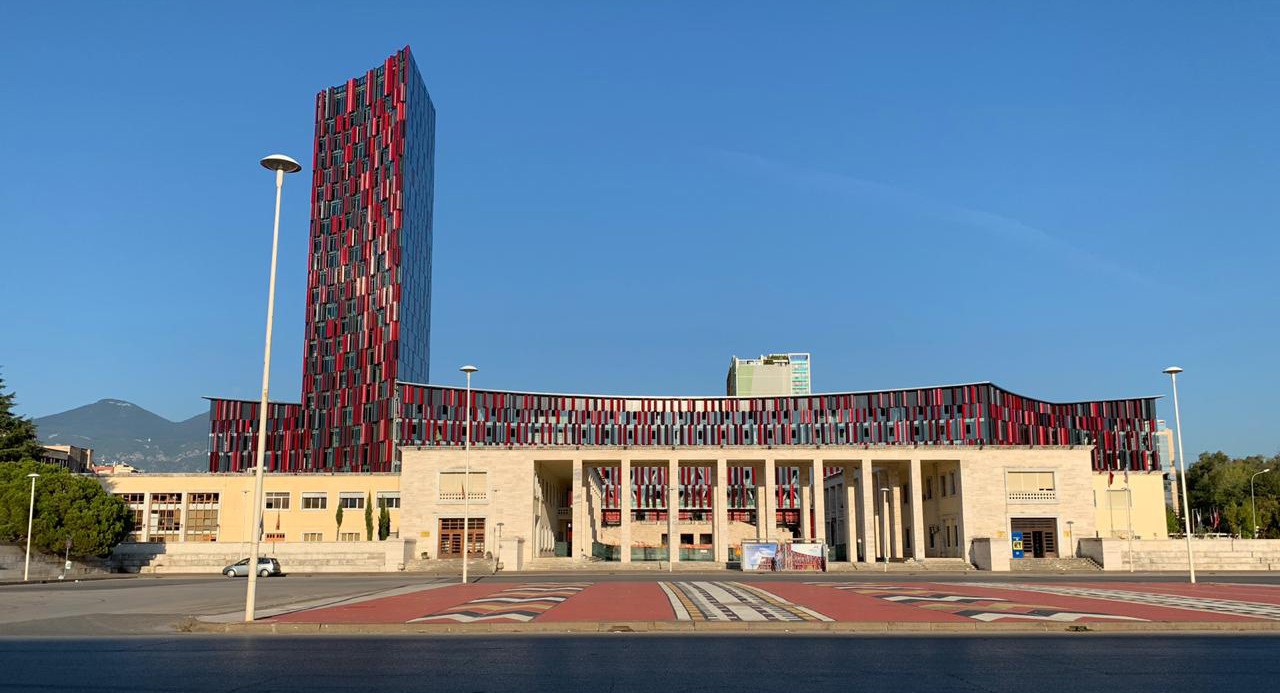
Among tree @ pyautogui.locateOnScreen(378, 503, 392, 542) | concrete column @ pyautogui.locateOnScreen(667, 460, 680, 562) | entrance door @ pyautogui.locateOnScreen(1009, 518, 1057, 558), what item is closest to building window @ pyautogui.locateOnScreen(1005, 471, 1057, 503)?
entrance door @ pyautogui.locateOnScreen(1009, 518, 1057, 558)

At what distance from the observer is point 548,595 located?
33.8 m

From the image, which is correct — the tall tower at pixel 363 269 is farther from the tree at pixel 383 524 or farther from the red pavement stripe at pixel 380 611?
the red pavement stripe at pixel 380 611

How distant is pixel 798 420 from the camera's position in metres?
146

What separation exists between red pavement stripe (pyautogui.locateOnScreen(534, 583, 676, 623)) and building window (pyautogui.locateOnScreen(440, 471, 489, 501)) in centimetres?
5231

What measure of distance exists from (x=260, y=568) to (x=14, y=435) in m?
47.3

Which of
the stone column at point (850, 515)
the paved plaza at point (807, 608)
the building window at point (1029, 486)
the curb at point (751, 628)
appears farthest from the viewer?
the stone column at point (850, 515)

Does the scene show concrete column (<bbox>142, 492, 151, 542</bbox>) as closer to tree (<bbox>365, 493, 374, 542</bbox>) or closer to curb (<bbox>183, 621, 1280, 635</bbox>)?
tree (<bbox>365, 493, 374, 542</bbox>)

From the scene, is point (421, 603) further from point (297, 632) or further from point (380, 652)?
point (380, 652)

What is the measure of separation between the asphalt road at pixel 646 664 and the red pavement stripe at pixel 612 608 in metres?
3.43

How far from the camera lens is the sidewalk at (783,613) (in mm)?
20703

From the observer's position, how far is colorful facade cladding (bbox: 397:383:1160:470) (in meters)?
135

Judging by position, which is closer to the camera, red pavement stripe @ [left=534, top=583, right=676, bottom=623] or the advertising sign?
red pavement stripe @ [left=534, top=583, right=676, bottom=623]

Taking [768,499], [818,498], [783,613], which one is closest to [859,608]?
[783,613]

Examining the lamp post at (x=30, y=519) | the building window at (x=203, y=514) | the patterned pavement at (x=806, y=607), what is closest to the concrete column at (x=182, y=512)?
the building window at (x=203, y=514)
